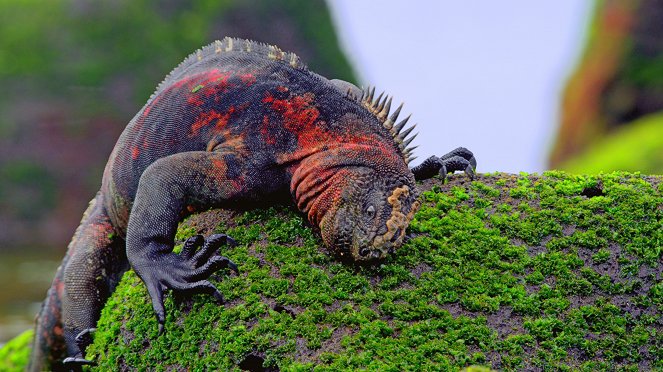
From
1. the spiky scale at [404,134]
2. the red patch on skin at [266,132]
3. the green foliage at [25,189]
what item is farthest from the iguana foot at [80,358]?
the green foliage at [25,189]

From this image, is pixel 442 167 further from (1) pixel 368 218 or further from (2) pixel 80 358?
(2) pixel 80 358

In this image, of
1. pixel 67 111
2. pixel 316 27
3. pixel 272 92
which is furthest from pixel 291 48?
pixel 272 92

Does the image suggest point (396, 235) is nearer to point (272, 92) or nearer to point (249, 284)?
point (249, 284)

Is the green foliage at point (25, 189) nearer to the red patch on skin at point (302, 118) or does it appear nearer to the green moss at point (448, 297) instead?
the green moss at point (448, 297)

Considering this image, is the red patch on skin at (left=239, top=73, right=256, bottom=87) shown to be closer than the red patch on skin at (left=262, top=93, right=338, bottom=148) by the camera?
No

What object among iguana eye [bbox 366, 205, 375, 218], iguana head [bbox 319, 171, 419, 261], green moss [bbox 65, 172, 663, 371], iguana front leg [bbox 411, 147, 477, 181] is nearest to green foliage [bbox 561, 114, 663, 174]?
iguana front leg [bbox 411, 147, 477, 181]

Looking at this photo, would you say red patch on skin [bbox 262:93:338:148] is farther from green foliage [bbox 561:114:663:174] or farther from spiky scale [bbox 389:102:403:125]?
green foliage [bbox 561:114:663:174]

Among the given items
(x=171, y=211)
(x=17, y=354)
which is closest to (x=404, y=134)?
(x=171, y=211)
